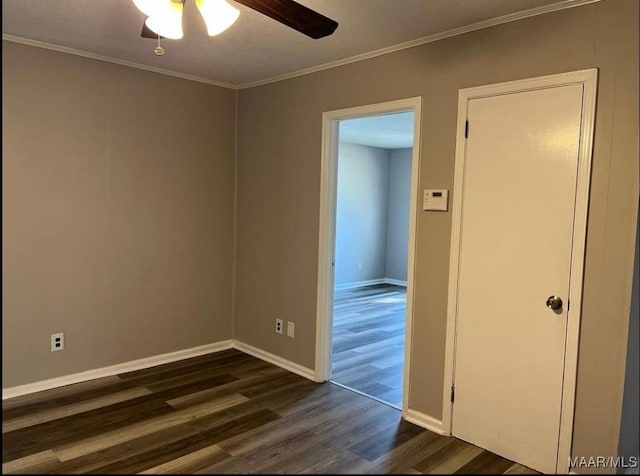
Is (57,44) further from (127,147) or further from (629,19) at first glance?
(629,19)

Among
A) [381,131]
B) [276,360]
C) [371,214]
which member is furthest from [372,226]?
[276,360]

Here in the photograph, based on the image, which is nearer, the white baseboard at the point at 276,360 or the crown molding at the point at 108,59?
the crown molding at the point at 108,59

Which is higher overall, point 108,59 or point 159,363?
point 108,59

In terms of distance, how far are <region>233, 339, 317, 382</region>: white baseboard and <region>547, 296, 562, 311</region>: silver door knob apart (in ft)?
6.05

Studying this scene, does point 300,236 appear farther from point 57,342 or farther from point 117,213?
point 57,342

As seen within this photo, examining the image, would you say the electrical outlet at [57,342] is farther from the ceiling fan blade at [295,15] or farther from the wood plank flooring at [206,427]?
the ceiling fan blade at [295,15]

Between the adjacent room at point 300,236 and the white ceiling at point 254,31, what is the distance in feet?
0.07

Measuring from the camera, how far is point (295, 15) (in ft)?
6.14

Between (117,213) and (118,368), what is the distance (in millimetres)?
1164

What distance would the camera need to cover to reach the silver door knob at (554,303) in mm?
2340

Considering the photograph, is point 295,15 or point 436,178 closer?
point 295,15

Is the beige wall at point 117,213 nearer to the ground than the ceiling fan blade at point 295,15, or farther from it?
nearer to the ground

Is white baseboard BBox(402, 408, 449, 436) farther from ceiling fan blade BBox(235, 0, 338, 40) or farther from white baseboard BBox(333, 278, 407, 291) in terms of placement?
white baseboard BBox(333, 278, 407, 291)

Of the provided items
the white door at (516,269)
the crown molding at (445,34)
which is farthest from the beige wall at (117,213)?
the white door at (516,269)
